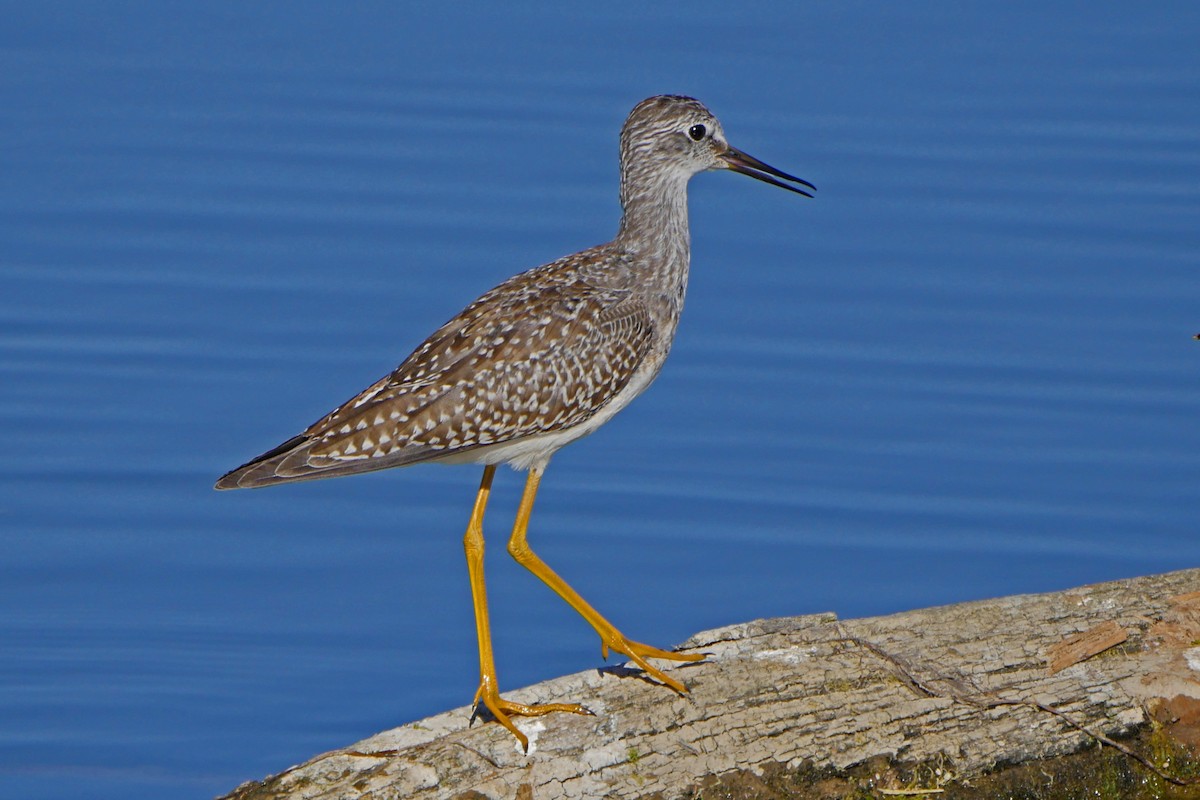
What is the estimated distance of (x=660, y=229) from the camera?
905 cm

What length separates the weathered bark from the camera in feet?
21.8

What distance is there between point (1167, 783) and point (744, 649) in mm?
1906

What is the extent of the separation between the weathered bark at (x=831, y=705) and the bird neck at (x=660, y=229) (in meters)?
2.19

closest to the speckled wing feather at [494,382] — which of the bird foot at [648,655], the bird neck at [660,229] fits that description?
the bird neck at [660,229]

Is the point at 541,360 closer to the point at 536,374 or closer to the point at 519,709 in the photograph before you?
the point at 536,374

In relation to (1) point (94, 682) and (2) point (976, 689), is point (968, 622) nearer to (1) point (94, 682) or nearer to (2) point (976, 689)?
(2) point (976, 689)

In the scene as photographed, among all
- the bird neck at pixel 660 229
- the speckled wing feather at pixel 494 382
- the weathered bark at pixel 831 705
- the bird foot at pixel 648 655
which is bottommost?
the weathered bark at pixel 831 705

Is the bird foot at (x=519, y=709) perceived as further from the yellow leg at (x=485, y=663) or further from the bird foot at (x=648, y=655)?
the bird foot at (x=648, y=655)

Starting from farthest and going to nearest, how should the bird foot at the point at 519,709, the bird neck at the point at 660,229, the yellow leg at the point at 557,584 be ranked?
the bird neck at the point at 660,229 < the yellow leg at the point at 557,584 < the bird foot at the point at 519,709

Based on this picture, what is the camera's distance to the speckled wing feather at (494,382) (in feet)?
25.4

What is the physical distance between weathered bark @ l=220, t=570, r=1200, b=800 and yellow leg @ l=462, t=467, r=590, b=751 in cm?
8

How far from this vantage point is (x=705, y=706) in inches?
275

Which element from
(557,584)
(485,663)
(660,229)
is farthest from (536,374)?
(485,663)

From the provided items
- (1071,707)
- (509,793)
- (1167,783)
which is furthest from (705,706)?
(1167,783)
